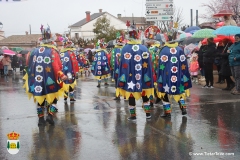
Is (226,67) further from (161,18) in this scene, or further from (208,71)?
(161,18)

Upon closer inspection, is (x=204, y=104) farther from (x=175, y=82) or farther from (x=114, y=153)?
(x=114, y=153)

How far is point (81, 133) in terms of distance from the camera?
718cm


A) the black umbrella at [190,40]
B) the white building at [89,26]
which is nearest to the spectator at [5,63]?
the black umbrella at [190,40]

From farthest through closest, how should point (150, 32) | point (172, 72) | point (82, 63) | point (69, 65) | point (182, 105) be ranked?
point (82, 63), point (69, 65), point (150, 32), point (182, 105), point (172, 72)

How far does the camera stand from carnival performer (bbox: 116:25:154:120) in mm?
7977

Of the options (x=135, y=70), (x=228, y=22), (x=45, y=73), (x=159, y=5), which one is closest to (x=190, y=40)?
(x=159, y=5)

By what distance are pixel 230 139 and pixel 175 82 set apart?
2.16 m

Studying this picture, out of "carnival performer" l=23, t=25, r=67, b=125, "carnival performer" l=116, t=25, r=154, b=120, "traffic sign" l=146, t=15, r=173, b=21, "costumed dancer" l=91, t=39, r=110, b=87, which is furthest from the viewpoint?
"traffic sign" l=146, t=15, r=173, b=21

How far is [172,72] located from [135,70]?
85 cm

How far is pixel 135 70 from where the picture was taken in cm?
800

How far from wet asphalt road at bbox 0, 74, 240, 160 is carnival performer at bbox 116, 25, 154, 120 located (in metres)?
0.69

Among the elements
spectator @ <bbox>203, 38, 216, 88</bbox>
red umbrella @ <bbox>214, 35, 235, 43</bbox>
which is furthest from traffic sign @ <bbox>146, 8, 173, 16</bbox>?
spectator @ <bbox>203, 38, 216, 88</bbox>

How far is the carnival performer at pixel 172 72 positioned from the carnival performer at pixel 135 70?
38 cm

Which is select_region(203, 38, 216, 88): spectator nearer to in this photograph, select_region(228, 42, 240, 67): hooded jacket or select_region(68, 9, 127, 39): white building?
select_region(228, 42, 240, 67): hooded jacket
